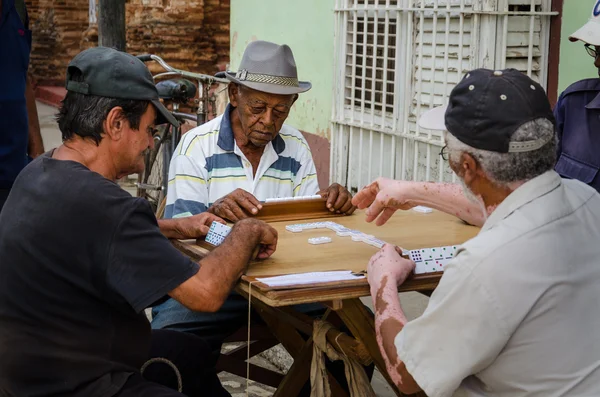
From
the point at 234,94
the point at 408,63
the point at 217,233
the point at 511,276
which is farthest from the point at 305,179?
the point at 408,63

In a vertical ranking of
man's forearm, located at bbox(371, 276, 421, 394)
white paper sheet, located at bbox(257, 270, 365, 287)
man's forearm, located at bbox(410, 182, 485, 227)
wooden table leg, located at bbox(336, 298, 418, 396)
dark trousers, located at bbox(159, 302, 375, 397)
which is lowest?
dark trousers, located at bbox(159, 302, 375, 397)

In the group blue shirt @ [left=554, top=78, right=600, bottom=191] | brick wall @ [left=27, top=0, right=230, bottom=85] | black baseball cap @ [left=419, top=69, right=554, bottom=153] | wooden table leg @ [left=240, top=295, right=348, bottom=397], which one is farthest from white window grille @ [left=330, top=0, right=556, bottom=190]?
brick wall @ [left=27, top=0, right=230, bottom=85]

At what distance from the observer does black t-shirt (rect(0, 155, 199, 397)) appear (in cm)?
268

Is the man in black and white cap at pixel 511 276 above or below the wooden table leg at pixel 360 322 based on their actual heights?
above

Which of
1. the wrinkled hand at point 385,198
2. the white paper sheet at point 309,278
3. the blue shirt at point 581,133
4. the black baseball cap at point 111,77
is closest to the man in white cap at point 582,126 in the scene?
the blue shirt at point 581,133

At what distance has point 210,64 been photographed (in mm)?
13750

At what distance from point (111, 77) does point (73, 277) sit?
0.61 meters

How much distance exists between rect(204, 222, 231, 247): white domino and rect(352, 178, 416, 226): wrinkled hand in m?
0.53

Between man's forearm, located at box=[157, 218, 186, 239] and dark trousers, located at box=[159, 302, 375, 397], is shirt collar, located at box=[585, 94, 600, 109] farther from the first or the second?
man's forearm, located at box=[157, 218, 186, 239]

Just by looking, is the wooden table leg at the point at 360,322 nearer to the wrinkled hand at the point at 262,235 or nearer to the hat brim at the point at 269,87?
the wrinkled hand at the point at 262,235

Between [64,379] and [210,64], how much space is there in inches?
445

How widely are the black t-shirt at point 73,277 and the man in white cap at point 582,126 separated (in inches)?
69.3

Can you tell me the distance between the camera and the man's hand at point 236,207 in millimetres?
3586

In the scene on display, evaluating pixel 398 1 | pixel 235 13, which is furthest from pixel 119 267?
pixel 235 13
